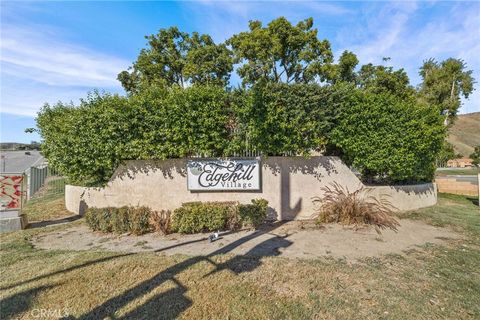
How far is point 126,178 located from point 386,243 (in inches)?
270

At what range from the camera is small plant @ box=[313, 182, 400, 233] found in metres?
6.25

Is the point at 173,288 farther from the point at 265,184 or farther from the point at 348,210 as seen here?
the point at 348,210

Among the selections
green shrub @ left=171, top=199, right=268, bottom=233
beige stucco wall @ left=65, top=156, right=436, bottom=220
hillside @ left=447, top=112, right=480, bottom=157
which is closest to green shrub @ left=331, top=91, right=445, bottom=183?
beige stucco wall @ left=65, top=156, right=436, bottom=220

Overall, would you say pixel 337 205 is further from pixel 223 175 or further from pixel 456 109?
pixel 456 109

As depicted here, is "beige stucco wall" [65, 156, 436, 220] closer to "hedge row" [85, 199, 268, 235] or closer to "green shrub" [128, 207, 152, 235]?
"hedge row" [85, 199, 268, 235]

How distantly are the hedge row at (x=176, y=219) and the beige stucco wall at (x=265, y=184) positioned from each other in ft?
3.65

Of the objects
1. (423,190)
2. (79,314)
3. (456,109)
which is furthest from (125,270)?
(456,109)

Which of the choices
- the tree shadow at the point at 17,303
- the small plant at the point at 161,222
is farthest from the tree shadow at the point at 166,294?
the small plant at the point at 161,222

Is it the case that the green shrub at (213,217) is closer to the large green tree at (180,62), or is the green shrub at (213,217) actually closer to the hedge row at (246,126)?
the hedge row at (246,126)

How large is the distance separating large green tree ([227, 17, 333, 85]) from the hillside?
189 feet

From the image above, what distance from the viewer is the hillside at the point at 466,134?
6127cm

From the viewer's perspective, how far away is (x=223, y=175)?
22.9 ft

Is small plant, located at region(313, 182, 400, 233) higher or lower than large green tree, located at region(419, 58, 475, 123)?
lower

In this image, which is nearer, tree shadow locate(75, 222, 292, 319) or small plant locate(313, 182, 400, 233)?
tree shadow locate(75, 222, 292, 319)
